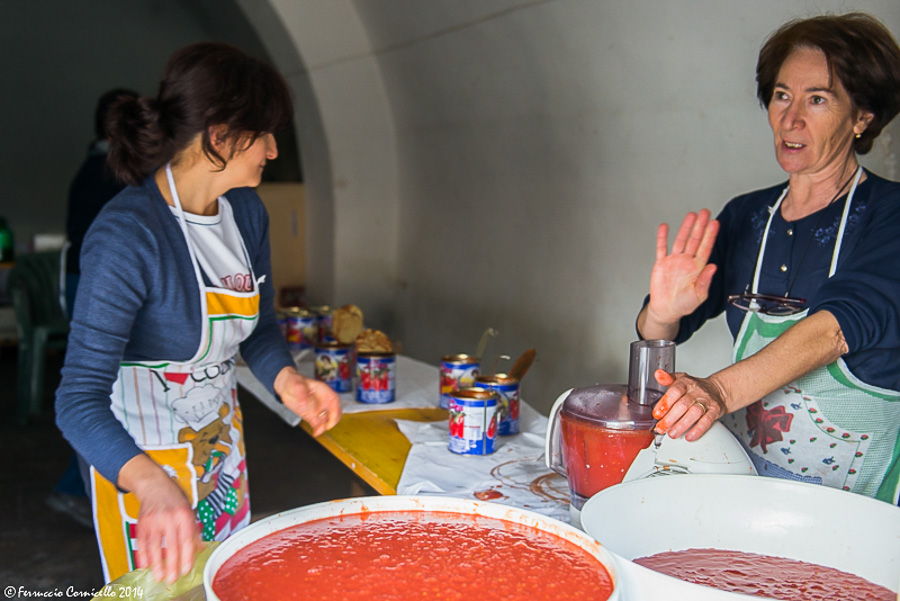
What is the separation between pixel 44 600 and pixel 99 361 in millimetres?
2161

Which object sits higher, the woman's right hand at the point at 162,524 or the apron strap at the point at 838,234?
the apron strap at the point at 838,234

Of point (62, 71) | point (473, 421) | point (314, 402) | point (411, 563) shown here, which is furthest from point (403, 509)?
point (62, 71)

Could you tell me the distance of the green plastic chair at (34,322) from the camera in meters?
4.91

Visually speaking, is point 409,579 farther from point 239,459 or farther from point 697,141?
point 697,141

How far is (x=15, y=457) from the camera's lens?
4344 mm

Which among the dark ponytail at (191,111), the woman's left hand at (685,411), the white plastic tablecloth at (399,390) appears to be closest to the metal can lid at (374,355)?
the white plastic tablecloth at (399,390)

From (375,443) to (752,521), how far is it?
102 cm

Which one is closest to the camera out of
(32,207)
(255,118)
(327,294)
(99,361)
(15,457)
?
(99,361)

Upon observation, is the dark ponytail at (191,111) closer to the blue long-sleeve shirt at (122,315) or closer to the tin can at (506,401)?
the blue long-sleeve shirt at (122,315)

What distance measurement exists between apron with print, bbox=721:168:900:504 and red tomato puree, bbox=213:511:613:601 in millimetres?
735

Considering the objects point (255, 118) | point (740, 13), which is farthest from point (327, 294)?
point (255, 118)

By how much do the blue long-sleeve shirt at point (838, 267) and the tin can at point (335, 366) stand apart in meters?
1.05

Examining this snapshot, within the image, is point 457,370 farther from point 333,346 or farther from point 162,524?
point 162,524

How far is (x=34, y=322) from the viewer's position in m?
5.05
